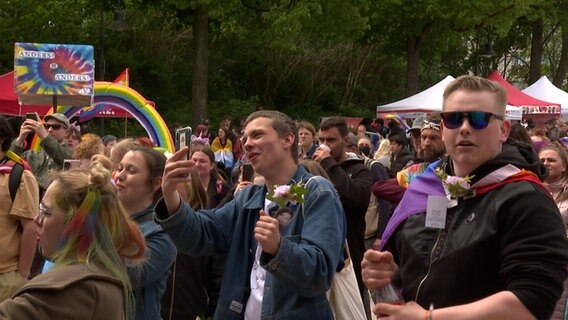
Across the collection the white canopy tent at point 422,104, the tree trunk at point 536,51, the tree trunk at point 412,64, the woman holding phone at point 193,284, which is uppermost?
the tree trunk at point 536,51

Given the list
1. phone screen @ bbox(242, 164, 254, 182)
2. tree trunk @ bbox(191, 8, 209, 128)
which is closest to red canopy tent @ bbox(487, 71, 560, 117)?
tree trunk @ bbox(191, 8, 209, 128)

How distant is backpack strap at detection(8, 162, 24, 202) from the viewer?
5543 millimetres

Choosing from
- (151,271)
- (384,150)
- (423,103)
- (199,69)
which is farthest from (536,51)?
(151,271)

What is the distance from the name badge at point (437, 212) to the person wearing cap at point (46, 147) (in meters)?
4.44

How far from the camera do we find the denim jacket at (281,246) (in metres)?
3.56

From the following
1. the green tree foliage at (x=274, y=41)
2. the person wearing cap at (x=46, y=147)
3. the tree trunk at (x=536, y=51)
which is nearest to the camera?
the person wearing cap at (x=46, y=147)

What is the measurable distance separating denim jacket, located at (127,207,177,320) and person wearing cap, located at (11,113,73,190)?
9.39 feet

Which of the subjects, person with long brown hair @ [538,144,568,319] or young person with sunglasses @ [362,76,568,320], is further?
person with long brown hair @ [538,144,568,319]

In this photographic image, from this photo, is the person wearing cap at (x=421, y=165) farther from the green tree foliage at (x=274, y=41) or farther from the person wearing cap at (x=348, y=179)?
the green tree foliage at (x=274, y=41)

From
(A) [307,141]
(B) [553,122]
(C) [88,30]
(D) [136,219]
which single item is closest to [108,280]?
(D) [136,219]

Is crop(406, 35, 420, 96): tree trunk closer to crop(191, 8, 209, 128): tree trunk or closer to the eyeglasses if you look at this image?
crop(191, 8, 209, 128): tree trunk

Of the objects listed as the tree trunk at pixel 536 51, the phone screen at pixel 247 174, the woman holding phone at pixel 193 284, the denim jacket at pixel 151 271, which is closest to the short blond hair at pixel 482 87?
the denim jacket at pixel 151 271

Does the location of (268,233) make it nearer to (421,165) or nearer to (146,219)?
(146,219)

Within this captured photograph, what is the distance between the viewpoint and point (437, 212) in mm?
2951
